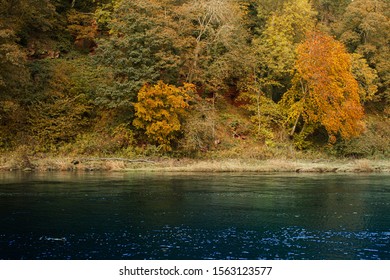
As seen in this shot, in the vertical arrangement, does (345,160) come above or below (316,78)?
below

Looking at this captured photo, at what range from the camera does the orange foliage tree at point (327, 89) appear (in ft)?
180

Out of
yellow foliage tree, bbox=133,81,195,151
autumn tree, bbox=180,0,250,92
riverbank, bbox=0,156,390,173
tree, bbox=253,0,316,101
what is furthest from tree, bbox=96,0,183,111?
tree, bbox=253,0,316,101

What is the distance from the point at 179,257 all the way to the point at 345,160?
40272 millimetres

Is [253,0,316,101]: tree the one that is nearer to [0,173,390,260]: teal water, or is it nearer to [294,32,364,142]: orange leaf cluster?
[294,32,364,142]: orange leaf cluster

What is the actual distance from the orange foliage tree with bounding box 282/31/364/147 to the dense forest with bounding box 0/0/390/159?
0.45 feet

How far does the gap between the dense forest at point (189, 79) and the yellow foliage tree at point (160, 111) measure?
124 millimetres

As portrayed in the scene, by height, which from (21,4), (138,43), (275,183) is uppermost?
(21,4)

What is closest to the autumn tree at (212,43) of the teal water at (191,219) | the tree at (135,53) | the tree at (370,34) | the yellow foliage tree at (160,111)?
the tree at (135,53)

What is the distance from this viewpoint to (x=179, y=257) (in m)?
17.2

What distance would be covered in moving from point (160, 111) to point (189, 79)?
22.7ft

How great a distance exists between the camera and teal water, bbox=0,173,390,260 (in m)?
18.1

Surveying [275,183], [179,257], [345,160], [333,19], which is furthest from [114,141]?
[333,19]

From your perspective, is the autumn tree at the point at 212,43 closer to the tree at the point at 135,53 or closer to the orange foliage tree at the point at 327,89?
the tree at the point at 135,53

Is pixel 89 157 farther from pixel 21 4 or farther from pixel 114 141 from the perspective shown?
pixel 21 4
